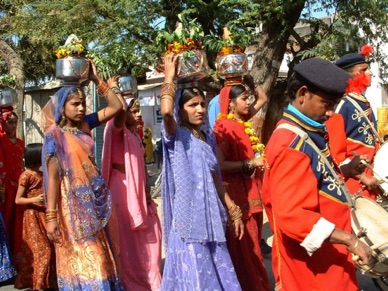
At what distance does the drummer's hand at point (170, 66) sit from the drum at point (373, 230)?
59.3 inches

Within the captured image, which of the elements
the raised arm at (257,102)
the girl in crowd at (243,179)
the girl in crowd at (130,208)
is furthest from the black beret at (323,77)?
the girl in crowd at (130,208)

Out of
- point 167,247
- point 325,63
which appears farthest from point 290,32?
point 325,63

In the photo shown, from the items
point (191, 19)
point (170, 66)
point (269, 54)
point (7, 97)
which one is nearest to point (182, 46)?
point (170, 66)

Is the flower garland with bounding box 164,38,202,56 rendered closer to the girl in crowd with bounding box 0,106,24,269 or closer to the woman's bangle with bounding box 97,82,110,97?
the woman's bangle with bounding box 97,82,110,97

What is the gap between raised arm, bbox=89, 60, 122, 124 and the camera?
15.9ft

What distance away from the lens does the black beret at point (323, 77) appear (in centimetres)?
274

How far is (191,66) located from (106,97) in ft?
3.45

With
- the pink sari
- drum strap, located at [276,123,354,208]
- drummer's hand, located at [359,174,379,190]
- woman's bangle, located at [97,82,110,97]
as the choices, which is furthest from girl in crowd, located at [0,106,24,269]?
drum strap, located at [276,123,354,208]

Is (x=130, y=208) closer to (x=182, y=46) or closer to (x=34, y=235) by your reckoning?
(x=34, y=235)

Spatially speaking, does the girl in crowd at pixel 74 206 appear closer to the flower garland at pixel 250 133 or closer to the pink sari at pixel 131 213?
the pink sari at pixel 131 213

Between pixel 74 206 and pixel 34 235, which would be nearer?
pixel 74 206

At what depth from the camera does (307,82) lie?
9.16 ft

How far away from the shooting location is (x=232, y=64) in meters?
5.07

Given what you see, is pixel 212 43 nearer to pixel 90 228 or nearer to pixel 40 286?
pixel 90 228
